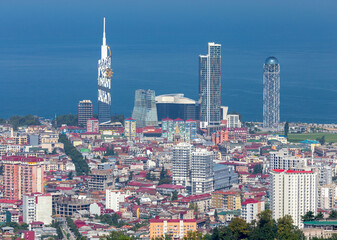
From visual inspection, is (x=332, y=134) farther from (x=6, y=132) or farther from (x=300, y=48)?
(x=300, y=48)

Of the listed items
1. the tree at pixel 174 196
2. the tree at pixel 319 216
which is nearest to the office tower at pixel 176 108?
the tree at pixel 174 196

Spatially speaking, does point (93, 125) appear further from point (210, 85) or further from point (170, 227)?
point (170, 227)

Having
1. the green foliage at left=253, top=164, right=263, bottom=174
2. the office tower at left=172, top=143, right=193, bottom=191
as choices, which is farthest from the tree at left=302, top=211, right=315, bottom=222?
the green foliage at left=253, top=164, right=263, bottom=174

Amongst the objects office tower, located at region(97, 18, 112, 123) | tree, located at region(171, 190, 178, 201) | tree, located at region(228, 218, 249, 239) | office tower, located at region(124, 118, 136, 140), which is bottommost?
tree, located at region(228, 218, 249, 239)

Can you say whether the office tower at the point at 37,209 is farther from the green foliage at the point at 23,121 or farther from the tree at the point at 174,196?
the green foliage at the point at 23,121

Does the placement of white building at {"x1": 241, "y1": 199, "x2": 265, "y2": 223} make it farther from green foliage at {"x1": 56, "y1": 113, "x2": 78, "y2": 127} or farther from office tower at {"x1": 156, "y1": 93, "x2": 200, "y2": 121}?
green foliage at {"x1": 56, "y1": 113, "x2": 78, "y2": 127}
